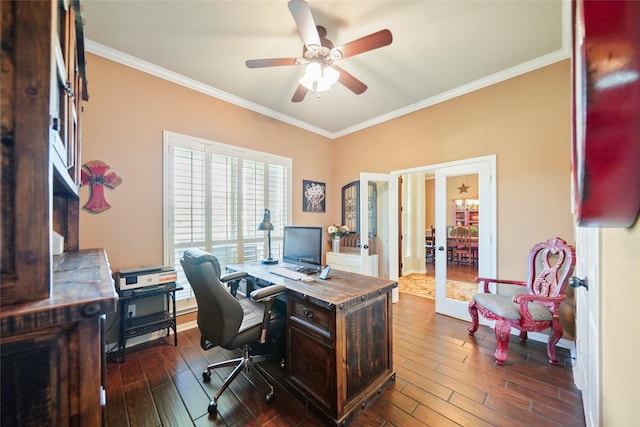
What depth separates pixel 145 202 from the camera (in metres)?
2.65

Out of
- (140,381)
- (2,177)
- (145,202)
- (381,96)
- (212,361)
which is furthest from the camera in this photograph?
(381,96)

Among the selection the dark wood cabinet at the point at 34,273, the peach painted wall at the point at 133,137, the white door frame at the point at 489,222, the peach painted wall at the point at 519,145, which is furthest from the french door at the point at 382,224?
the dark wood cabinet at the point at 34,273

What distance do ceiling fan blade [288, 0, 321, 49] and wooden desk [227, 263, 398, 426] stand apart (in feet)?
6.35

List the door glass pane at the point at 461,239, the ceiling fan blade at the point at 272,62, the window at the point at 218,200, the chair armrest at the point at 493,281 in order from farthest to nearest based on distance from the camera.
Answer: the door glass pane at the point at 461,239 < the window at the point at 218,200 < the chair armrest at the point at 493,281 < the ceiling fan blade at the point at 272,62

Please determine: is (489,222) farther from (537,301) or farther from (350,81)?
(350,81)

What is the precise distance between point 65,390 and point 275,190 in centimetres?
338

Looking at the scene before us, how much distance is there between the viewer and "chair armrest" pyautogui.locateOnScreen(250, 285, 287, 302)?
1670 millimetres

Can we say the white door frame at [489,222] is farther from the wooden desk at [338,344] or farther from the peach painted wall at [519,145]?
the wooden desk at [338,344]

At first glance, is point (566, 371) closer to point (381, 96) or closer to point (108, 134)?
point (381, 96)

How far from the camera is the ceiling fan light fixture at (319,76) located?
2.08m

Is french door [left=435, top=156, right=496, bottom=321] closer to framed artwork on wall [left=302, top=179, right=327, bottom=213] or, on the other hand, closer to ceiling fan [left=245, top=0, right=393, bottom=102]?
ceiling fan [left=245, top=0, right=393, bottom=102]

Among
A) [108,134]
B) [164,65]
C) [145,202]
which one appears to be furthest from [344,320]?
[164,65]

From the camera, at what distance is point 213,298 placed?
1627mm

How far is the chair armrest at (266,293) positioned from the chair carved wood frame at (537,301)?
2.12 m
